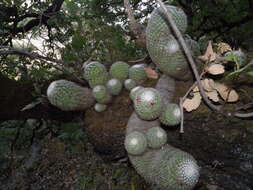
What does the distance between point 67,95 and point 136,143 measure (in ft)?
→ 2.01

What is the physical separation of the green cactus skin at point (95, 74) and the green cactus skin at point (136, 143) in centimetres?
50

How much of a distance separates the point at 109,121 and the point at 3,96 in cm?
108

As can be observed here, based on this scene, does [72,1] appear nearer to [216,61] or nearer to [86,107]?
[86,107]

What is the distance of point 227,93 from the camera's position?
130cm

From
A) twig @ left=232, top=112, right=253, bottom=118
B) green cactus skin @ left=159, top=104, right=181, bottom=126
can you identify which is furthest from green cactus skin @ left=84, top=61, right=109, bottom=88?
twig @ left=232, top=112, right=253, bottom=118

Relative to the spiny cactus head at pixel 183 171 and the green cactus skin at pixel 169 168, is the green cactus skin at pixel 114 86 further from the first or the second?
the spiny cactus head at pixel 183 171

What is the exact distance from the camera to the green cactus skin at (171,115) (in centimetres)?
130

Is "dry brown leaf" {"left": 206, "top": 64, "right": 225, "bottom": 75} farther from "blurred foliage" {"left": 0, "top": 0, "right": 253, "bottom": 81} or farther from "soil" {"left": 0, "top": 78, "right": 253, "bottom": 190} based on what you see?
"blurred foliage" {"left": 0, "top": 0, "right": 253, "bottom": 81}

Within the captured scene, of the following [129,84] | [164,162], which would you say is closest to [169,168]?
[164,162]

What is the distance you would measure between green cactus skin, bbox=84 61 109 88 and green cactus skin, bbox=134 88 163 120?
45cm

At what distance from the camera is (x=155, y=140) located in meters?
1.34

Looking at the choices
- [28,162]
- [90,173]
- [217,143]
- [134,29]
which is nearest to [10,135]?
[28,162]

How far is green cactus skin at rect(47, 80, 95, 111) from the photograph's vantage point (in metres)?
1.61

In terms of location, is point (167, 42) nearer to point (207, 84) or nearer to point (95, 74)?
point (207, 84)
